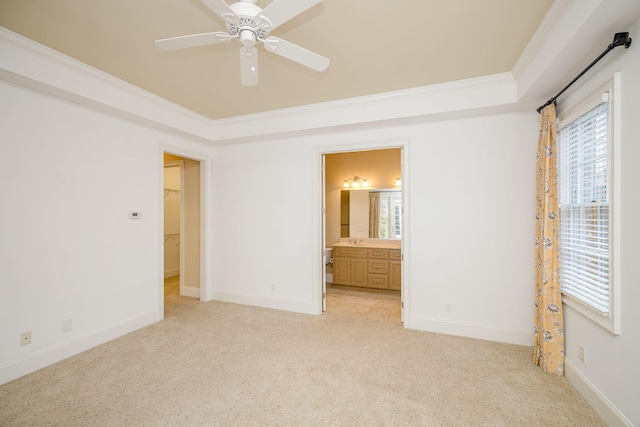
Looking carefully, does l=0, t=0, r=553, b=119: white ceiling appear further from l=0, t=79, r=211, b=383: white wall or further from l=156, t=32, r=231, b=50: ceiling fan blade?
l=0, t=79, r=211, b=383: white wall

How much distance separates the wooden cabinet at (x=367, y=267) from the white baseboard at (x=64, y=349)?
121 inches

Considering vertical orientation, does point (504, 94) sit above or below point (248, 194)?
above

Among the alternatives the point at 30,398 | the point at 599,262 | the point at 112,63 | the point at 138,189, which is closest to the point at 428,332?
the point at 599,262

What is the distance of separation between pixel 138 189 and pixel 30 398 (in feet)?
7.00

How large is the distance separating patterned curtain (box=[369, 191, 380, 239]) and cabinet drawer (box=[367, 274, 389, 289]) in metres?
0.83

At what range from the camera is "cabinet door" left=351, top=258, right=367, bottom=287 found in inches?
195

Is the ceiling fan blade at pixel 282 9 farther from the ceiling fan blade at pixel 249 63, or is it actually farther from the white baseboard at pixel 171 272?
the white baseboard at pixel 171 272

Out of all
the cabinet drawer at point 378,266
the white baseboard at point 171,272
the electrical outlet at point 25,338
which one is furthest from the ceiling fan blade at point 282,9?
the white baseboard at point 171,272

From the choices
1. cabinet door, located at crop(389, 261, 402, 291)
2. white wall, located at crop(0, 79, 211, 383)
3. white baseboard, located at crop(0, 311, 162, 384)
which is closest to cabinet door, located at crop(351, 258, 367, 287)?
cabinet door, located at crop(389, 261, 402, 291)

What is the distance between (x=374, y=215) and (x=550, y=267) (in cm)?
318

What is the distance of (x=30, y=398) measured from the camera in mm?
2066

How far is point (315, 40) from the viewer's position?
2.22m

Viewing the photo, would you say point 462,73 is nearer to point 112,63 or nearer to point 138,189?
point 112,63

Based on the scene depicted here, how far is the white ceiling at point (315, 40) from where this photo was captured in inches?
74.0
